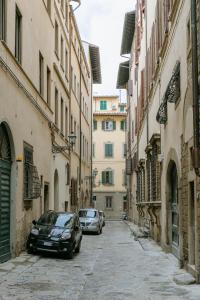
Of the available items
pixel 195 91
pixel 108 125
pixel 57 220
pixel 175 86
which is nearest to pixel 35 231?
pixel 57 220

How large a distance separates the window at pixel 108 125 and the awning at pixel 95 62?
6984 millimetres

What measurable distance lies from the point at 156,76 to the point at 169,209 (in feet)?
19.6

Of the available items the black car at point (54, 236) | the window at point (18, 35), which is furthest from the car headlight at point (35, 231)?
the window at point (18, 35)

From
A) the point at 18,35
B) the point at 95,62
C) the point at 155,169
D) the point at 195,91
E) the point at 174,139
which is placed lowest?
the point at 155,169

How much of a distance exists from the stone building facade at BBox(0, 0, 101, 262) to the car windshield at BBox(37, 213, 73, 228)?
0.56 metres

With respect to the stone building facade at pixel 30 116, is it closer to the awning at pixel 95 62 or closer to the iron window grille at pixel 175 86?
the iron window grille at pixel 175 86

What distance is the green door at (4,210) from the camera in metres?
15.0

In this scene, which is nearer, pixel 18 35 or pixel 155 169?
pixel 18 35

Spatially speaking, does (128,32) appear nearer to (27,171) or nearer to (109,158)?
(27,171)

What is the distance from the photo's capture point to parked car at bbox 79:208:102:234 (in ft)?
102

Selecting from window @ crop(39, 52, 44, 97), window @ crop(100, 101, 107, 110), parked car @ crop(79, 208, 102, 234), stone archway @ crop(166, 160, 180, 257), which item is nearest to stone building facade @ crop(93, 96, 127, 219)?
window @ crop(100, 101, 107, 110)

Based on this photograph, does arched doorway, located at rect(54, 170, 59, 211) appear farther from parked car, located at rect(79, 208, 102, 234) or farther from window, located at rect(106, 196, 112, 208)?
window, located at rect(106, 196, 112, 208)

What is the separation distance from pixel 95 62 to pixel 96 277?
49.0 meters

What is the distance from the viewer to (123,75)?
178ft
